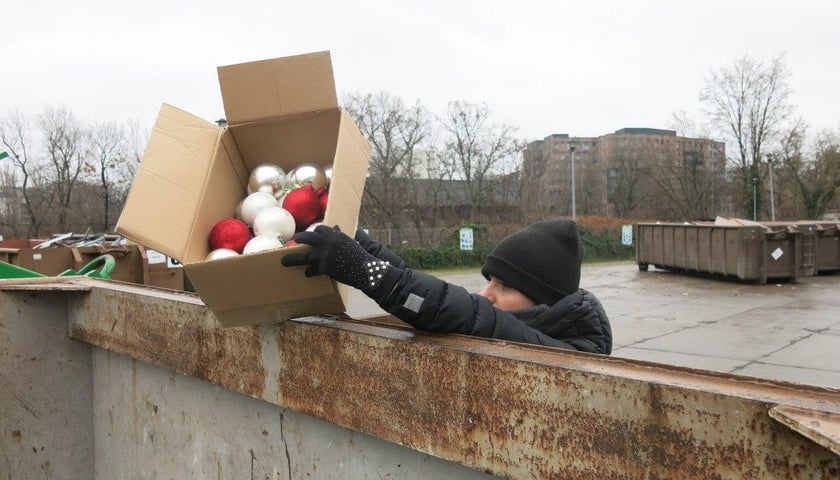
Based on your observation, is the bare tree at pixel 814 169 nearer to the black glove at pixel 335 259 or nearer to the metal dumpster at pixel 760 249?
the metal dumpster at pixel 760 249

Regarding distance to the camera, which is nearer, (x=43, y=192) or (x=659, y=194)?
(x=43, y=192)

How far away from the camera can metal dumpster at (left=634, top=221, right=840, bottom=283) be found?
15500mm

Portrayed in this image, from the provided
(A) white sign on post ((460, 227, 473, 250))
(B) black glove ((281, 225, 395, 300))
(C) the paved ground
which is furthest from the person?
(A) white sign on post ((460, 227, 473, 250))

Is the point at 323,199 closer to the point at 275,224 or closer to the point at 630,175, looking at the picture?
the point at 275,224

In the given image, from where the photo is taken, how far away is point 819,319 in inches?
397

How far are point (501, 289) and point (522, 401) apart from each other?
1018 mm

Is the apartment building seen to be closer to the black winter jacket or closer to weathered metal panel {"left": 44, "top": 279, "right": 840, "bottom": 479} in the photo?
the black winter jacket

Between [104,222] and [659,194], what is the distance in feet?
136

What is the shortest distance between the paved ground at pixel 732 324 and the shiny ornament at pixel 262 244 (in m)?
2.99

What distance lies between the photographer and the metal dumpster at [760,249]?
610 inches

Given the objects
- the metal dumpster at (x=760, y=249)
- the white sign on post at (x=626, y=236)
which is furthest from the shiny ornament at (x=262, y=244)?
the white sign on post at (x=626, y=236)

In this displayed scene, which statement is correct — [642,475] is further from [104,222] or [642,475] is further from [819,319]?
[104,222]

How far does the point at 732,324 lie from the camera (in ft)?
32.2

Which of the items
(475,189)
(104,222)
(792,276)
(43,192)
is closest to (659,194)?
(475,189)
